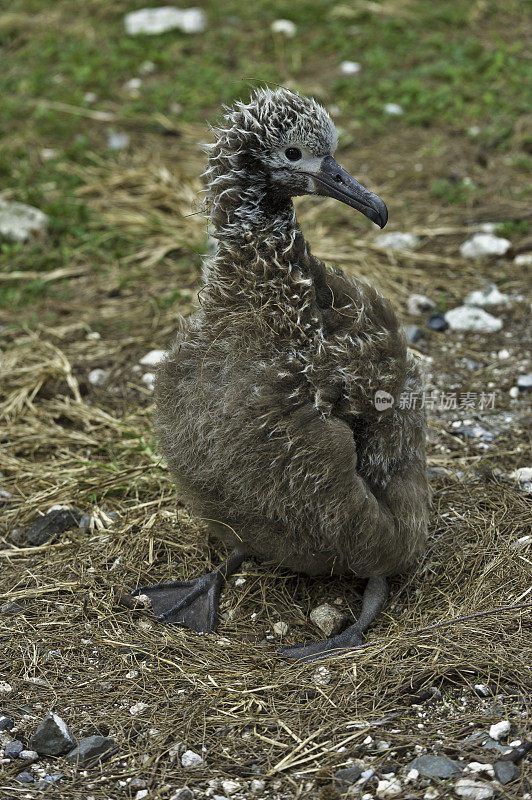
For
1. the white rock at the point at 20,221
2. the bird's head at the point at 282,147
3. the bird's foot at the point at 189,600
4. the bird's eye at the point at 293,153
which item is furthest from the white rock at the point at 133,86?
the bird's foot at the point at 189,600

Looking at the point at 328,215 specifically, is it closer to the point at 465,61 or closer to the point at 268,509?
the point at 465,61

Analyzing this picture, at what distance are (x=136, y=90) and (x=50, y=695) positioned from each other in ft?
22.7

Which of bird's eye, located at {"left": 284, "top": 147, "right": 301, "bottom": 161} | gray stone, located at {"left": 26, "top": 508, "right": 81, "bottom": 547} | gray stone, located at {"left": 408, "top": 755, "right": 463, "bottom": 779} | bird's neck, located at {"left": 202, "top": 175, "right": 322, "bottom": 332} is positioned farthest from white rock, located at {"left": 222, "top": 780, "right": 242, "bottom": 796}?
bird's eye, located at {"left": 284, "top": 147, "right": 301, "bottom": 161}

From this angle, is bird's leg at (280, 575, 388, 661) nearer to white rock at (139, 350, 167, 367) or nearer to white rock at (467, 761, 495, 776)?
white rock at (467, 761, 495, 776)

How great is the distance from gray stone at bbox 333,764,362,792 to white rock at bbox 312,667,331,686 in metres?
0.50

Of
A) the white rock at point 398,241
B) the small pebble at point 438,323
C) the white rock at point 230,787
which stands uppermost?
the white rock at point 230,787

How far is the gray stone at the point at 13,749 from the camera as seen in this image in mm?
3186

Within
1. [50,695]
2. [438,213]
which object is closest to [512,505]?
[50,695]

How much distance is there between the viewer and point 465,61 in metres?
8.71

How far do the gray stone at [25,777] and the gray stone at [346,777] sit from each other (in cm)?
99

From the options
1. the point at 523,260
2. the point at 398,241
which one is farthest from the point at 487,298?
the point at 398,241

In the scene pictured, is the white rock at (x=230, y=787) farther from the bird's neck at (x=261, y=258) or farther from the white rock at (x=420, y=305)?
the white rock at (x=420, y=305)

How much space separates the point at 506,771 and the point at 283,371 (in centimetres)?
157

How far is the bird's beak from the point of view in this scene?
12.3 ft
